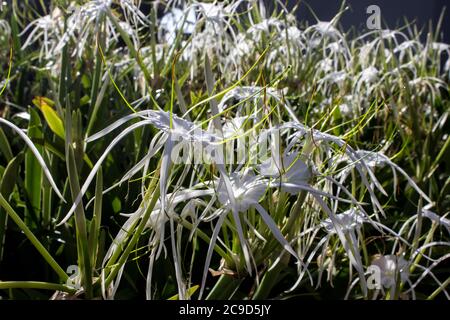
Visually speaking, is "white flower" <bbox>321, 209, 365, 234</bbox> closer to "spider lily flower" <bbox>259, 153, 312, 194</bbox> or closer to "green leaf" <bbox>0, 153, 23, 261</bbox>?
"spider lily flower" <bbox>259, 153, 312, 194</bbox>

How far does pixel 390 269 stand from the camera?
0.81 metres

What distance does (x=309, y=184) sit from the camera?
2.08 feet

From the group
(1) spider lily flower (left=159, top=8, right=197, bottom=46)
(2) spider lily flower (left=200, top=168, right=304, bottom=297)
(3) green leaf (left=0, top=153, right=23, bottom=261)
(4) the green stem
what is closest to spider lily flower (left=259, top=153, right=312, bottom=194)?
(2) spider lily flower (left=200, top=168, right=304, bottom=297)

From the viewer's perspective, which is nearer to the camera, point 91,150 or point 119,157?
point 91,150

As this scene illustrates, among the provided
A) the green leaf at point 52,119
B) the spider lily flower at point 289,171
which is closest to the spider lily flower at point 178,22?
the green leaf at point 52,119

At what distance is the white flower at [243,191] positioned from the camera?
59cm

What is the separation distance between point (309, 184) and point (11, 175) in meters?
0.37

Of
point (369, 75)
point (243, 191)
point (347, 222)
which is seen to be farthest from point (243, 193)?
point (369, 75)

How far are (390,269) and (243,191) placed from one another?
1.00 feet

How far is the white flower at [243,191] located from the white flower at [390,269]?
0.87 ft

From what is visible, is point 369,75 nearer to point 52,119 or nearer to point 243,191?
point 52,119
